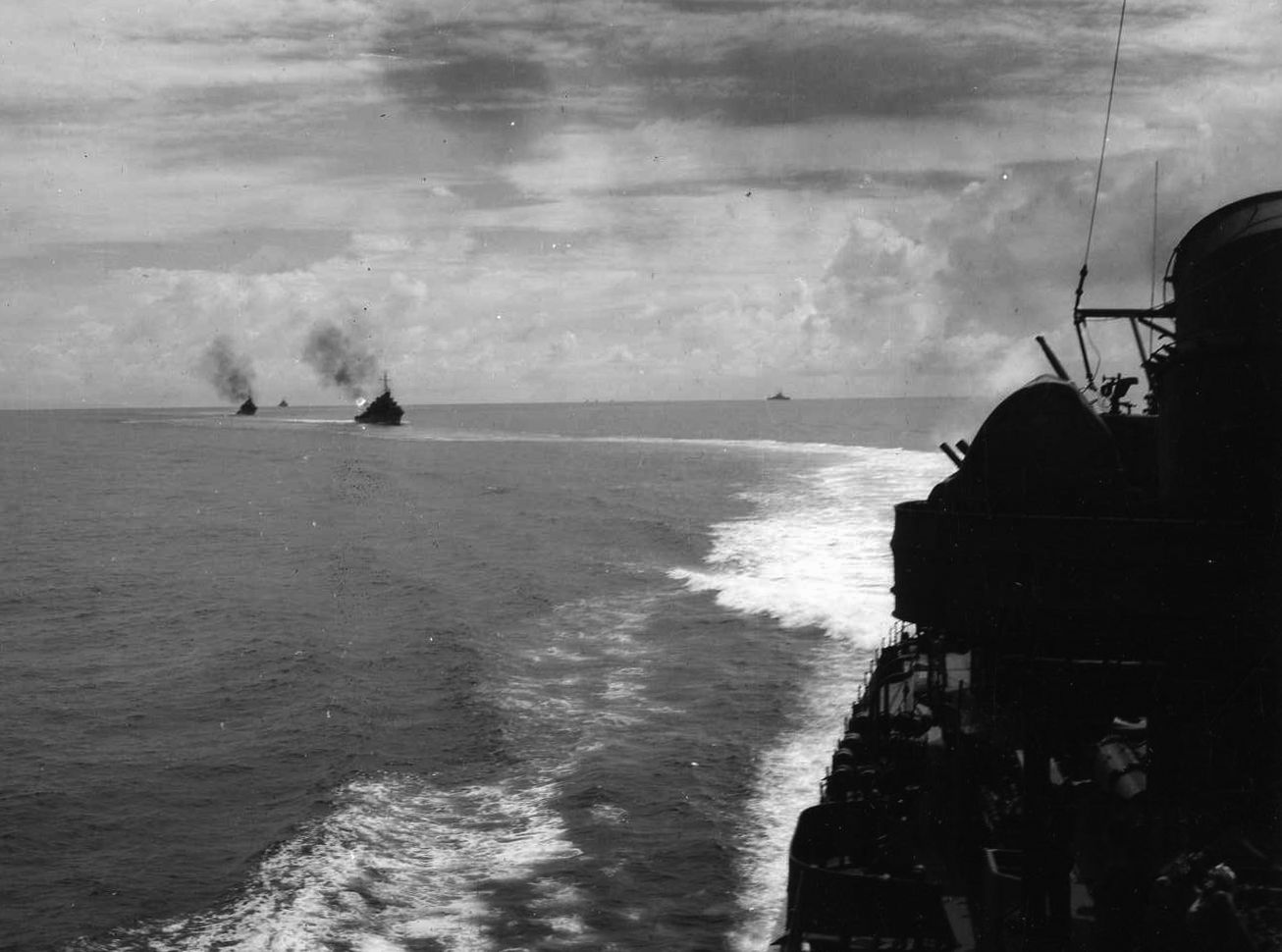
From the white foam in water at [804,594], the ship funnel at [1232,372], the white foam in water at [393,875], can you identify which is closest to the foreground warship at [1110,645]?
the ship funnel at [1232,372]

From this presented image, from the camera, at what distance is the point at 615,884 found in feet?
66.5

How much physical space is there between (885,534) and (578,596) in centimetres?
1944

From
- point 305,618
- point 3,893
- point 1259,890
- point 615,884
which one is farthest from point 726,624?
point 1259,890

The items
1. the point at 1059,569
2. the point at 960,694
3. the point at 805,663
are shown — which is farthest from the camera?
the point at 805,663

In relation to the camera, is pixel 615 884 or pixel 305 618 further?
pixel 305 618

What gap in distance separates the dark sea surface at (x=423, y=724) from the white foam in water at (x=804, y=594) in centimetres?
16

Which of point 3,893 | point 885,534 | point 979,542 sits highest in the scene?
point 979,542

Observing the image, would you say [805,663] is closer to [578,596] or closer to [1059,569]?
[578,596]

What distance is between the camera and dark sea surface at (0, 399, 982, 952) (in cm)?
1947

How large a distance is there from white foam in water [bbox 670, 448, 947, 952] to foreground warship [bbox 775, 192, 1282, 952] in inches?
199

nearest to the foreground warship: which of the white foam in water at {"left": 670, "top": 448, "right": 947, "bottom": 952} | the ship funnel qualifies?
the ship funnel

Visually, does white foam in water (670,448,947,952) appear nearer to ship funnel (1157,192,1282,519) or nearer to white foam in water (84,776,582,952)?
white foam in water (84,776,582,952)

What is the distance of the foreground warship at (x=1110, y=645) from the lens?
494 inches

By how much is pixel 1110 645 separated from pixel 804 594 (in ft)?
106
